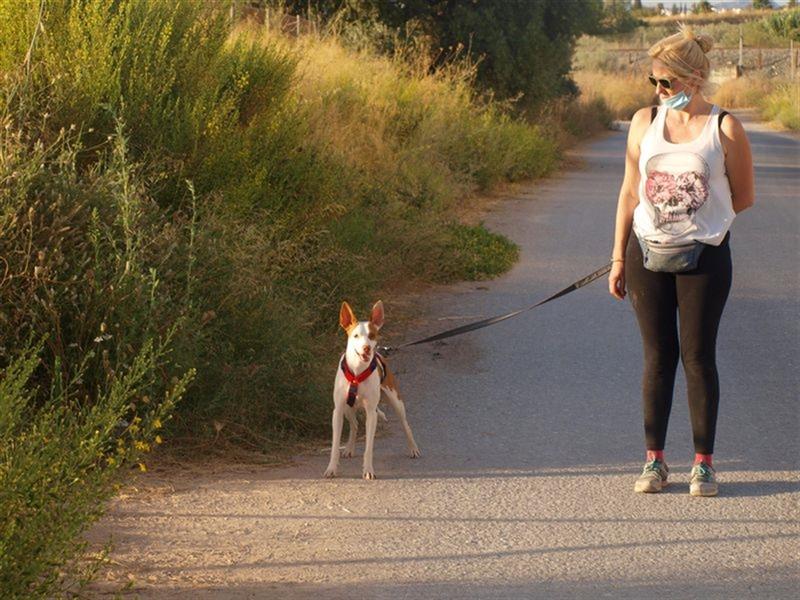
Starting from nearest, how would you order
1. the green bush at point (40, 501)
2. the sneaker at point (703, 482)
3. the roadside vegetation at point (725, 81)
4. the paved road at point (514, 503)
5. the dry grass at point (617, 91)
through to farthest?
the green bush at point (40, 501) < the paved road at point (514, 503) < the sneaker at point (703, 482) < the dry grass at point (617, 91) < the roadside vegetation at point (725, 81)

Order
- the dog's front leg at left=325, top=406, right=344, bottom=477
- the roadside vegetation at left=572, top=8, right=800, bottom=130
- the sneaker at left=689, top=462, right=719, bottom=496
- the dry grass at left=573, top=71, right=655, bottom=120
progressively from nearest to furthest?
the sneaker at left=689, top=462, right=719, bottom=496
the dog's front leg at left=325, top=406, right=344, bottom=477
the dry grass at left=573, top=71, right=655, bottom=120
the roadside vegetation at left=572, top=8, right=800, bottom=130

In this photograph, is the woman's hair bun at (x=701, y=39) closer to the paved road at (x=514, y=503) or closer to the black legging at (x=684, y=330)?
the black legging at (x=684, y=330)

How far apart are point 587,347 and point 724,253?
3373 mm

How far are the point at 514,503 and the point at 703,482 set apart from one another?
0.92 metres

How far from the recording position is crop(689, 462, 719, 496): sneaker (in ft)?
20.3

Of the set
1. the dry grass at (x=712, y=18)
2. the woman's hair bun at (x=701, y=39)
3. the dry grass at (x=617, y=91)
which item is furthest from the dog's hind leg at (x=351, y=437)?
the dry grass at (x=712, y=18)

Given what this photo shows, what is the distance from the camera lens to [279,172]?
9508mm

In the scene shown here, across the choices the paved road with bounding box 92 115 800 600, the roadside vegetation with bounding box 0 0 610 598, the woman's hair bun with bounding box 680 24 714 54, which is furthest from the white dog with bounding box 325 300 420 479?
the woman's hair bun with bounding box 680 24 714 54

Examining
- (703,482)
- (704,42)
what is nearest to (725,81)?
(704,42)

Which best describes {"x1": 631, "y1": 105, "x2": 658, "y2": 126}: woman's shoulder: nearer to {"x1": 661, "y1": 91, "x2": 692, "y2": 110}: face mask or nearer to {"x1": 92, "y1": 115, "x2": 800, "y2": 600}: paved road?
{"x1": 661, "y1": 91, "x2": 692, "y2": 110}: face mask

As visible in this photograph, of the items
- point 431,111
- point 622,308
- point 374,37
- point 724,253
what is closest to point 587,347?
point 622,308

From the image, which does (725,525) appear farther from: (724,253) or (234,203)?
(234,203)

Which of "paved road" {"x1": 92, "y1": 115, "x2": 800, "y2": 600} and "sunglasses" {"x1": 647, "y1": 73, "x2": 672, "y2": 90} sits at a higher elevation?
"sunglasses" {"x1": 647, "y1": 73, "x2": 672, "y2": 90}

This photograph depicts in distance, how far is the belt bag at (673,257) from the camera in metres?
6.12
